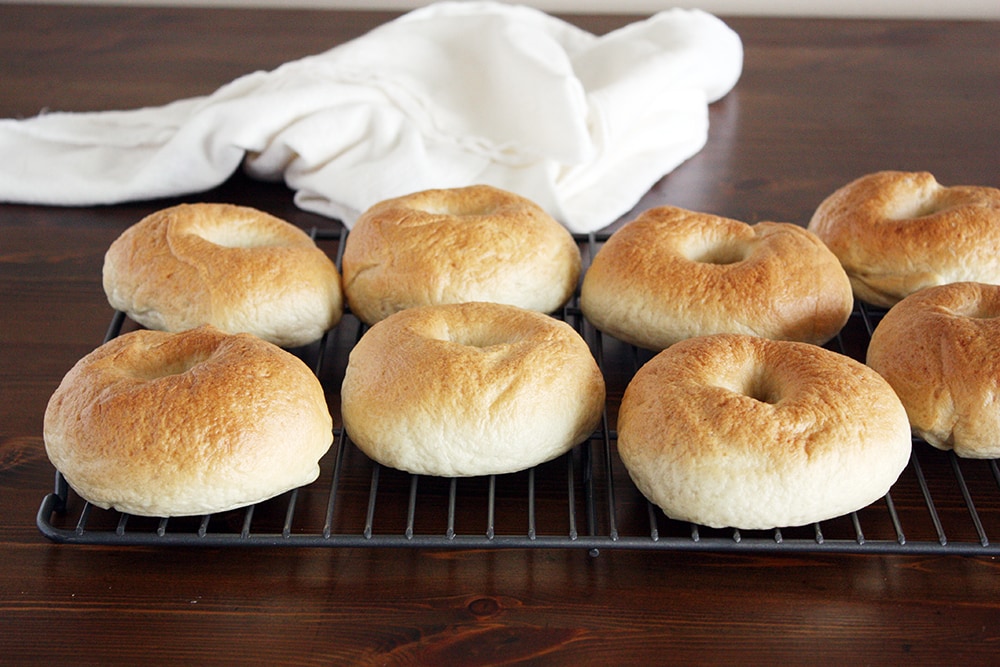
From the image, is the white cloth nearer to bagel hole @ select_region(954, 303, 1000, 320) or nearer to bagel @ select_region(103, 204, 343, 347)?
bagel @ select_region(103, 204, 343, 347)

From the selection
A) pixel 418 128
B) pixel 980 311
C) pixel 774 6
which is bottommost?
pixel 774 6

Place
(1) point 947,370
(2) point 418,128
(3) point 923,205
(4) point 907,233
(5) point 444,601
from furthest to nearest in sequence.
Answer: (2) point 418,128 < (3) point 923,205 < (4) point 907,233 < (1) point 947,370 < (5) point 444,601

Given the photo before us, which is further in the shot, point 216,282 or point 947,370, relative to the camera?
point 216,282

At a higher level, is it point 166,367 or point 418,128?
point 166,367

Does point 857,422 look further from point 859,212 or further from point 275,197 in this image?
point 275,197

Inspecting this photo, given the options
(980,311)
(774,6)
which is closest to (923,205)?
(980,311)

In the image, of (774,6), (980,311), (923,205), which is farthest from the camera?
(774,6)

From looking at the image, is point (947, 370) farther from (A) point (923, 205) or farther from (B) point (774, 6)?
(B) point (774, 6)
